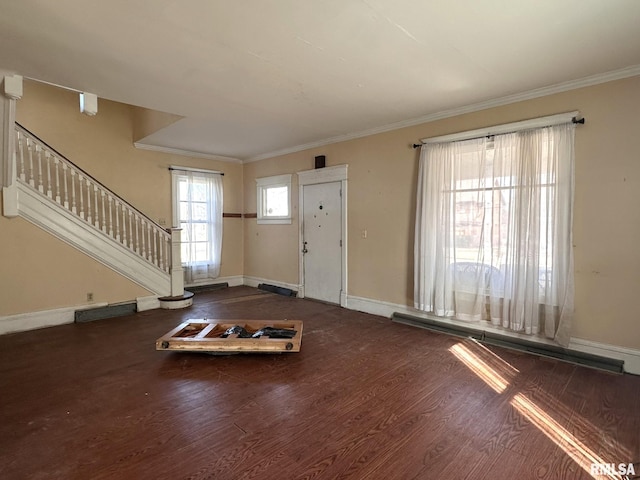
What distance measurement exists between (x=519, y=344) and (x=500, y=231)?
1255 millimetres

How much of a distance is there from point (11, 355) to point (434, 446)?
412cm

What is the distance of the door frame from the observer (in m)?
5.30

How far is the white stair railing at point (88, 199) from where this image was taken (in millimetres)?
4273

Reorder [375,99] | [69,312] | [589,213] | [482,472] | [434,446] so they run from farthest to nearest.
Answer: [69,312], [375,99], [589,213], [434,446], [482,472]

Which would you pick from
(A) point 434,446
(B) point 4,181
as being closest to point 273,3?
(A) point 434,446

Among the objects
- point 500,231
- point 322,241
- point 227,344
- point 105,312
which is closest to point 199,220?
point 105,312

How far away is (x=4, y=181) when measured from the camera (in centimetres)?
377

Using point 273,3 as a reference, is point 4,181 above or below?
below

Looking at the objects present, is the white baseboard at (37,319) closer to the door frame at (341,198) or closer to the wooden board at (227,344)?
the wooden board at (227,344)

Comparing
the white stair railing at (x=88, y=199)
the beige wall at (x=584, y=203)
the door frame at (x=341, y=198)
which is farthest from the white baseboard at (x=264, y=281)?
the white stair railing at (x=88, y=199)

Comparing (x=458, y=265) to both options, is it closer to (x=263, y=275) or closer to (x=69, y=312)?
(x=263, y=275)

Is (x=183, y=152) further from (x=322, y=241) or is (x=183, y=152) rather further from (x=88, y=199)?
(x=322, y=241)

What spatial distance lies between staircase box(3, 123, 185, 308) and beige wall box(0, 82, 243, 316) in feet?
0.53

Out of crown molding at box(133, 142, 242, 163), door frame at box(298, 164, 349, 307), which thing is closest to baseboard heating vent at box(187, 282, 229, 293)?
door frame at box(298, 164, 349, 307)
